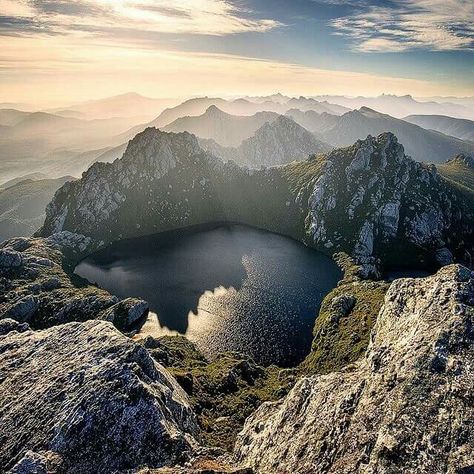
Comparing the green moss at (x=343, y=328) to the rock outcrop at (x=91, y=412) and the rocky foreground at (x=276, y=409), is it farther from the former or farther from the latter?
the rock outcrop at (x=91, y=412)

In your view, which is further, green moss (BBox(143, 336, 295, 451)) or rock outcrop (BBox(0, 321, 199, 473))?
green moss (BBox(143, 336, 295, 451))

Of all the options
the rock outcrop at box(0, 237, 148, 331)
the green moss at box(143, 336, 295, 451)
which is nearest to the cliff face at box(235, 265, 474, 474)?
the green moss at box(143, 336, 295, 451)

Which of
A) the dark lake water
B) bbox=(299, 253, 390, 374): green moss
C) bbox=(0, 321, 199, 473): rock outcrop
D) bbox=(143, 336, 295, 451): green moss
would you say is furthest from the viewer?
the dark lake water

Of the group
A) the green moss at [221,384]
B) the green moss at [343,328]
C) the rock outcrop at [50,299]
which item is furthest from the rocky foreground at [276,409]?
the rock outcrop at [50,299]

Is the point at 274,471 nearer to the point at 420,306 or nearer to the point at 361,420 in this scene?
the point at 361,420

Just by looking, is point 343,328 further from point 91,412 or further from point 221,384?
point 91,412

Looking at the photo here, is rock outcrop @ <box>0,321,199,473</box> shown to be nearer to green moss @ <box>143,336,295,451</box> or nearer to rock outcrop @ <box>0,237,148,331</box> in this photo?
green moss @ <box>143,336,295,451</box>
